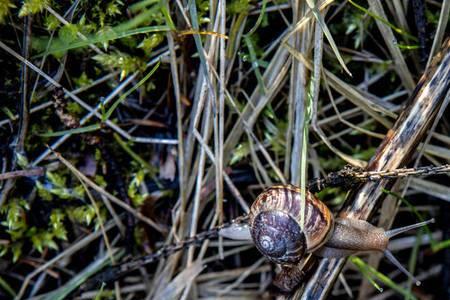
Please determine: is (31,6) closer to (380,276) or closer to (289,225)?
(289,225)

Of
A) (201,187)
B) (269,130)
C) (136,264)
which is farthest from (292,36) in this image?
(136,264)

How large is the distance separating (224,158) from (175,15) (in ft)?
1.66

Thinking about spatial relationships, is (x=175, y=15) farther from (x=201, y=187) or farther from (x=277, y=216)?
(x=277, y=216)

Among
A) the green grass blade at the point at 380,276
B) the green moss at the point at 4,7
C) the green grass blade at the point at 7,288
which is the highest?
the green moss at the point at 4,7

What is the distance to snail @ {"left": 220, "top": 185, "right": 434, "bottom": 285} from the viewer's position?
1.32 meters

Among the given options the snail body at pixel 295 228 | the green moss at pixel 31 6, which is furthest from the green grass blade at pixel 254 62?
the green moss at pixel 31 6

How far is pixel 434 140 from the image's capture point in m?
1.62

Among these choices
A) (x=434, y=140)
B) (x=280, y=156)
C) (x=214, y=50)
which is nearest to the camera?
(x=214, y=50)

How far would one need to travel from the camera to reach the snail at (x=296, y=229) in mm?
1322

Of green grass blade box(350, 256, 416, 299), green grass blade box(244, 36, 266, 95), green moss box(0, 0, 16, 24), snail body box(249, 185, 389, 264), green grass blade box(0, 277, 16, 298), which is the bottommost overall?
green grass blade box(0, 277, 16, 298)

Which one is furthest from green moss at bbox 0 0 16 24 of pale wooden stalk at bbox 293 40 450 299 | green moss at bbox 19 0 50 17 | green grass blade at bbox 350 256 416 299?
green grass blade at bbox 350 256 416 299

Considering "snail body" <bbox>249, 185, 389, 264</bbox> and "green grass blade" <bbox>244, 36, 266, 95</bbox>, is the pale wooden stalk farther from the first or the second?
"green grass blade" <bbox>244, 36, 266, 95</bbox>

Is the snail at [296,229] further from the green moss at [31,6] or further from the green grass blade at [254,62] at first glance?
the green moss at [31,6]

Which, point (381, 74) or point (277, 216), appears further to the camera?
point (381, 74)
